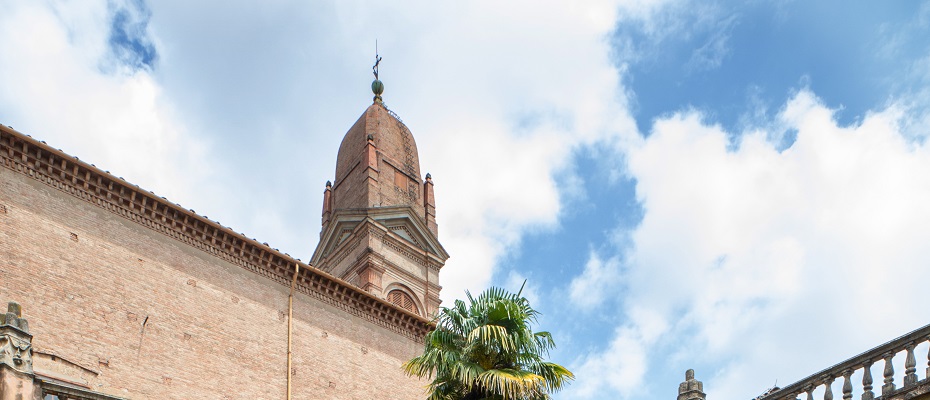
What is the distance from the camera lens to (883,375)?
11.7 metres

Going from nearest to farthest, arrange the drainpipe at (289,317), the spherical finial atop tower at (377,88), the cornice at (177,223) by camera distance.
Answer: the cornice at (177,223), the drainpipe at (289,317), the spherical finial atop tower at (377,88)

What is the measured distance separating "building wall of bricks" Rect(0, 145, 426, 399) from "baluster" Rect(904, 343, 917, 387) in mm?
15241

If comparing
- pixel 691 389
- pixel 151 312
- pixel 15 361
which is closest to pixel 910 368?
pixel 691 389

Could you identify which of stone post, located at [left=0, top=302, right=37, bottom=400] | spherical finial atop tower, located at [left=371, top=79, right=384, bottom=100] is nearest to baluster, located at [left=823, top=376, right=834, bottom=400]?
stone post, located at [left=0, top=302, right=37, bottom=400]

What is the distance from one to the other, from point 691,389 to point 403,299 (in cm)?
2091

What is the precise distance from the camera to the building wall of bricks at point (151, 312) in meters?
18.7

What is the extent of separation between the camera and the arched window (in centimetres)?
3361

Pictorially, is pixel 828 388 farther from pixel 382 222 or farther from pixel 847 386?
pixel 382 222

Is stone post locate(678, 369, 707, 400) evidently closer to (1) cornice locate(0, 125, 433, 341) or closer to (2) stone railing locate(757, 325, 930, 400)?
(2) stone railing locate(757, 325, 930, 400)

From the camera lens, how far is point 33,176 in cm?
1966

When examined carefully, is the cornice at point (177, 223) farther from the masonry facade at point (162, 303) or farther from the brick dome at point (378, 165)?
the brick dome at point (378, 165)

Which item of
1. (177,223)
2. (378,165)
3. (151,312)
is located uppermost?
(378,165)

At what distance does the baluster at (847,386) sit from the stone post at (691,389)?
2457 millimetres

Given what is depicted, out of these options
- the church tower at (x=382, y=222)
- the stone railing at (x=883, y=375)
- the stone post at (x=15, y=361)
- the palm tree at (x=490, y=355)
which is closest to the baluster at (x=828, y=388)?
the stone railing at (x=883, y=375)
